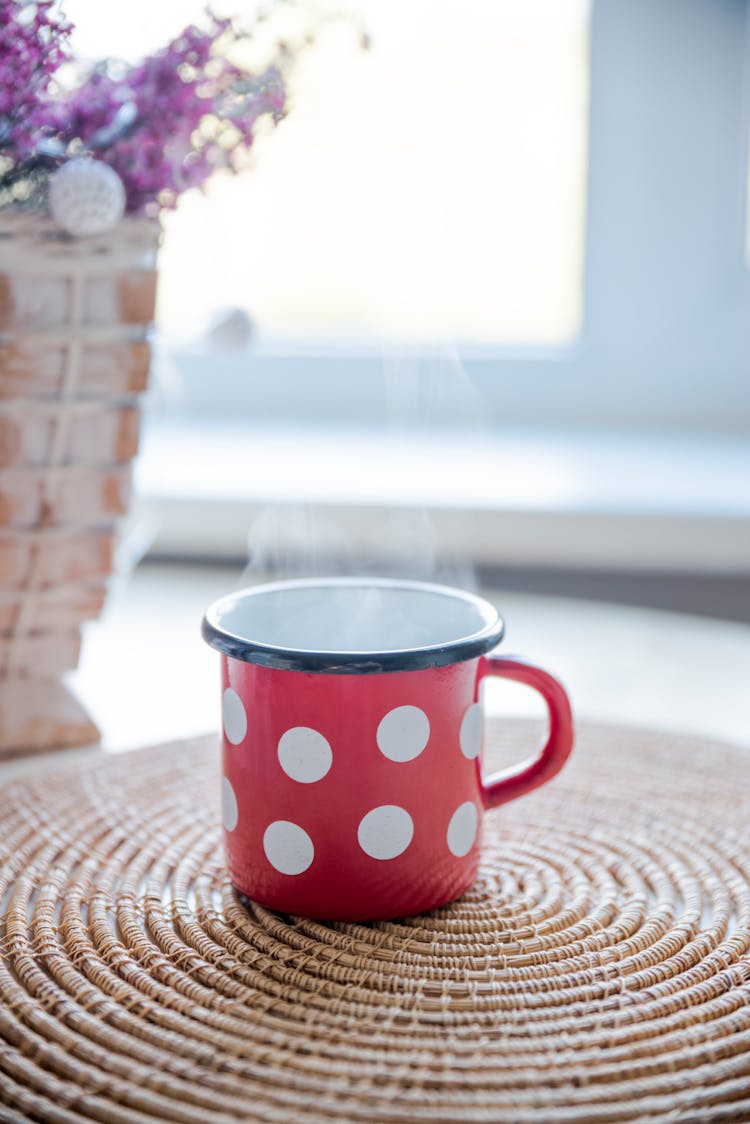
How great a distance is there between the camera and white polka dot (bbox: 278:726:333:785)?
0.43 meters

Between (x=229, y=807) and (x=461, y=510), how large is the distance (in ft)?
2.16

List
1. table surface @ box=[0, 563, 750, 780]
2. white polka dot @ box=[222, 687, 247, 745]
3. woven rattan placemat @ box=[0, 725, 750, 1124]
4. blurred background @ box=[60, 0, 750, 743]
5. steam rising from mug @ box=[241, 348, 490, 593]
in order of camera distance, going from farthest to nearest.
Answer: blurred background @ box=[60, 0, 750, 743] < steam rising from mug @ box=[241, 348, 490, 593] < table surface @ box=[0, 563, 750, 780] < white polka dot @ box=[222, 687, 247, 745] < woven rattan placemat @ box=[0, 725, 750, 1124]

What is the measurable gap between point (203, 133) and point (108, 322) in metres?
0.12

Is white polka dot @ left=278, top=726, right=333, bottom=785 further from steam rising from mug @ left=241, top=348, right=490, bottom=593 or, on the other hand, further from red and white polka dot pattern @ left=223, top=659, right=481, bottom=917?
steam rising from mug @ left=241, top=348, right=490, bottom=593

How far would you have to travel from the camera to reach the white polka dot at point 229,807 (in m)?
0.46

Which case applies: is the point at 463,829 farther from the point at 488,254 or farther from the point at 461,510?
the point at 488,254

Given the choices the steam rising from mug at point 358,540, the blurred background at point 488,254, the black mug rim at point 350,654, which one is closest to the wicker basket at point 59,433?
the black mug rim at point 350,654

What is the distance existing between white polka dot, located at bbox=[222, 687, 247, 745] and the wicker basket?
0.64 ft

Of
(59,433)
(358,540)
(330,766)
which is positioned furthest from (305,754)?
(358,540)

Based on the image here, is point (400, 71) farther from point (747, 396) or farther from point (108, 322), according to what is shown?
point (108, 322)

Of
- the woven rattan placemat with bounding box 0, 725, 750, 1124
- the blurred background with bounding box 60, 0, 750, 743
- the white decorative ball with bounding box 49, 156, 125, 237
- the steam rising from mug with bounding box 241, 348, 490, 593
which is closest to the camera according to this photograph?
the woven rattan placemat with bounding box 0, 725, 750, 1124

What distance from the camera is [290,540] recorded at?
3.54 feet

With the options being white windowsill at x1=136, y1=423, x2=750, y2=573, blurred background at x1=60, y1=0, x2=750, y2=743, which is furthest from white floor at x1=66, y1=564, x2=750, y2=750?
blurred background at x1=60, y1=0, x2=750, y2=743

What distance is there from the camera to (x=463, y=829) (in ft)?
1.50
